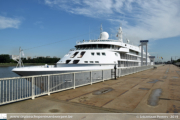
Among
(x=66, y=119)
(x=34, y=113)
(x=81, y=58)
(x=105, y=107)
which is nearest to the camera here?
(x=66, y=119)

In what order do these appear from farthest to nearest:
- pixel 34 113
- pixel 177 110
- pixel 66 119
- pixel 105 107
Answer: pixel 105 107 → pixel 177 110 → pixel 34 113 → pixel 66 119

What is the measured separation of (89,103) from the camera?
6.06 metres

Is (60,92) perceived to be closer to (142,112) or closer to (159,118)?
(142,112)

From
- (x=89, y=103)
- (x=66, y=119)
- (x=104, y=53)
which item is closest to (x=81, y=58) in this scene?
(x=104, y=53)

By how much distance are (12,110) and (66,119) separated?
218 centimetres

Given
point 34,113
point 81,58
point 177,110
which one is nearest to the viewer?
point 34,113

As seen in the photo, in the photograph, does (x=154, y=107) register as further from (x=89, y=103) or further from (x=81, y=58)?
(x=81, y=58)

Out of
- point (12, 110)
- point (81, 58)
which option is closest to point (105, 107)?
point (12, 110)

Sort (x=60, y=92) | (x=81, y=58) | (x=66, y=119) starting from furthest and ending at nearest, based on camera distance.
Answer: (x=81, y=58), (x=60, y=92), (x=66, y=119)

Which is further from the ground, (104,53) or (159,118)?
(104,53)

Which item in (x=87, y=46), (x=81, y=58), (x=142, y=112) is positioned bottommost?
(x=142, y=112)

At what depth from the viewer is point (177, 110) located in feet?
17.1

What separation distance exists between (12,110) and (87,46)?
22.1m

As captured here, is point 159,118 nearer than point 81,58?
Yes
